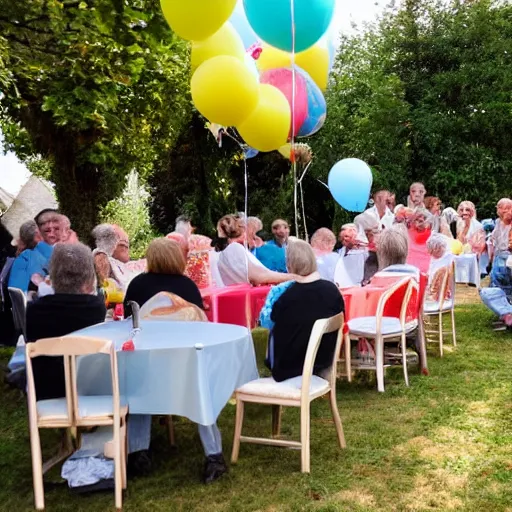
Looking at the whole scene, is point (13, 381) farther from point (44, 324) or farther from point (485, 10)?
point (485, 10)

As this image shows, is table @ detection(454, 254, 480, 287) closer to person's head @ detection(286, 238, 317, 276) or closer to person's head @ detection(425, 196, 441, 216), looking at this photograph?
person's head @ detection(425, 196, 441, 216)

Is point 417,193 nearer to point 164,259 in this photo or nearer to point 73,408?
point 164,259

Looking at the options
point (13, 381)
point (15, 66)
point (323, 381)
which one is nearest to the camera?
point (323, 381)

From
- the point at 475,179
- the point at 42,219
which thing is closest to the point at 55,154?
the point at 475,179

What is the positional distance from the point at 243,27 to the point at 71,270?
2.86 m

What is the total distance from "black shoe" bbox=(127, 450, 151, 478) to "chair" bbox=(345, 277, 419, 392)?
222 centimetres

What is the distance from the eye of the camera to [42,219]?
5992 millimetres

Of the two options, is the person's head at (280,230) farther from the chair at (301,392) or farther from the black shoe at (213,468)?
the black shoe at (213,468)

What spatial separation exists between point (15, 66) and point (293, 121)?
4571 mm

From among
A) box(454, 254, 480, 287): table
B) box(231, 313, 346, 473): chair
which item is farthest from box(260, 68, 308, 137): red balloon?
box(454, 254, 480, 287): table

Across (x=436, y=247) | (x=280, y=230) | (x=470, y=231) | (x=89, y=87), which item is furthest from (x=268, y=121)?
(x=470, y=231)

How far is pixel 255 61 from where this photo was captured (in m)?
5.69

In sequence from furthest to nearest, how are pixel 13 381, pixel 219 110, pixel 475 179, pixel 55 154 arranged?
pixel 55 154 → pixel 475 179 → pixel 219 110 → pixel 13 381

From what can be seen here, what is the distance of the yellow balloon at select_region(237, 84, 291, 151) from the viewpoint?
16.5ft
